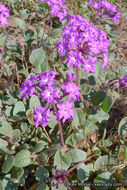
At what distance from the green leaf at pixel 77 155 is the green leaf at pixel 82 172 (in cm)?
8

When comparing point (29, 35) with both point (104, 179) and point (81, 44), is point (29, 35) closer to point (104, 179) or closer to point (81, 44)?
point (81, 44)

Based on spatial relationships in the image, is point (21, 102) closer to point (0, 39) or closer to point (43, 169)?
point (43, 169)

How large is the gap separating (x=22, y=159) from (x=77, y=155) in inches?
18.4

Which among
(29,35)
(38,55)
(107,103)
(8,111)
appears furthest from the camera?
Answer: (29,35)

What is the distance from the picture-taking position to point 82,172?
1815 mm

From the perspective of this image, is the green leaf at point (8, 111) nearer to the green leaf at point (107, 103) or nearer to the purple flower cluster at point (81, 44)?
the purple flower cluster at point (81, 44)

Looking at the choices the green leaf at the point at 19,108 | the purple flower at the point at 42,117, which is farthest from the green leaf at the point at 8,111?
the purple flower at the point at 42,117

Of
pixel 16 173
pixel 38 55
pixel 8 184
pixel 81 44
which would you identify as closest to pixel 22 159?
pixel 16 173

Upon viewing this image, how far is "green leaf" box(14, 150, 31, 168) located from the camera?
169cm

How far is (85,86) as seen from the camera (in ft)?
7.33

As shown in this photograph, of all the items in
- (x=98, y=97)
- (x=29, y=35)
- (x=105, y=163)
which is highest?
(x=29, y=35)

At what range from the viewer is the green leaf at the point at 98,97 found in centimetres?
216

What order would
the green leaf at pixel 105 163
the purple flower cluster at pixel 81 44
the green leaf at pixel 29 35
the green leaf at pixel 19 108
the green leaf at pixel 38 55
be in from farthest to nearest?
the green leaf at pixel 29 35 < the green leaf at pixel 38 55 < the green leaf at pixel 19 108 < the green leaf at pixel 105 163 < the purple flower cluster at pixel 81 44

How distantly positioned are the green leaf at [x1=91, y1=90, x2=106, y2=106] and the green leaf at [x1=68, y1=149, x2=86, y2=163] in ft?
1.93
